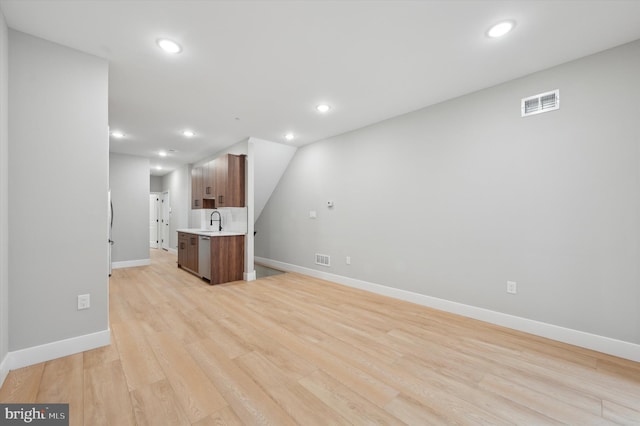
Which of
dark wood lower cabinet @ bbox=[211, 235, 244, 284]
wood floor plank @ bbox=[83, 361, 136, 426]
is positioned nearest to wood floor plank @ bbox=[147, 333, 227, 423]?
wood floor plank @ bbox=[83, 361, 136, 426]

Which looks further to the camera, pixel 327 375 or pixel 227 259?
pixel 227 259

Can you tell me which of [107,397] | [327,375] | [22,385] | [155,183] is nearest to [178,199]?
[155,183]

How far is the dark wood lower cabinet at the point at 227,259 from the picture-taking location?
15.5 ft

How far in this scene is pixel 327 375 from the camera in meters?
2.03

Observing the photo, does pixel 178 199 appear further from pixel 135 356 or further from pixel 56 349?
pixel 135 356

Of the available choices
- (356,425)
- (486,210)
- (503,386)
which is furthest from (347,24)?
(503,386)

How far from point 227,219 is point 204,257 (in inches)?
47.5

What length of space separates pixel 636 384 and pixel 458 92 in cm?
309

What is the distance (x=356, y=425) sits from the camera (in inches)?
60.2

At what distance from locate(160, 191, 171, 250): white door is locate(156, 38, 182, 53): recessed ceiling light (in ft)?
25.1

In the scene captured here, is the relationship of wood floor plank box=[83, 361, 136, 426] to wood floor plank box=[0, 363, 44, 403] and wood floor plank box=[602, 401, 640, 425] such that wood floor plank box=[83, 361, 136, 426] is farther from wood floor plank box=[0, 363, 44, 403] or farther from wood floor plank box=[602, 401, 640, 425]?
wood floor plank box=[602, 401, 640, 425]

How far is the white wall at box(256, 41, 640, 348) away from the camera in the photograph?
2.35m

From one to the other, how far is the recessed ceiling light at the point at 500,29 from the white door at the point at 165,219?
9493 mm

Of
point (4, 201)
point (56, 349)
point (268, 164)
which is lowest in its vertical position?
point (56, 349)
